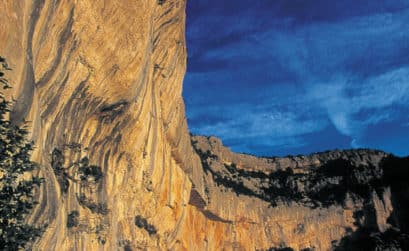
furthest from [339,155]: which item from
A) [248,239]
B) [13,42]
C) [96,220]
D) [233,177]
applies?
[13,42]

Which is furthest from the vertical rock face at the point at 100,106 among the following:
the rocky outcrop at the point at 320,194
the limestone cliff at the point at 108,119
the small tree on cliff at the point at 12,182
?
the rocky outcrop at the point at 320,194

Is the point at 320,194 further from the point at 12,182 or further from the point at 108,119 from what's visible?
the point at 12,182

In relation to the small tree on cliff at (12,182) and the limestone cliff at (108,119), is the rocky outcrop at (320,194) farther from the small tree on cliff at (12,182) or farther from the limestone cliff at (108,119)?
the small tree on cliff at (12,182)

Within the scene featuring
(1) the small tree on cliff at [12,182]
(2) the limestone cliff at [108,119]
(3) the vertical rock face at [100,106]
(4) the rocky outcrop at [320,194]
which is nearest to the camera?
(1) the small tree on cliff at [12,182]

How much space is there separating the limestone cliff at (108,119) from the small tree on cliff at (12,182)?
832 mm

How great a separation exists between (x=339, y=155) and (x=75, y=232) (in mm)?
70713

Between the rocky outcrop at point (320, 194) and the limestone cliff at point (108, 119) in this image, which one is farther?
the rocky outcrop at point (320, 194)

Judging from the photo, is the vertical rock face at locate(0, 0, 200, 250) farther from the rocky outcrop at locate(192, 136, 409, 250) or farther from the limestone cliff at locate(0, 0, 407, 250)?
the rocky outcrop at locate(192, 136, 409, 250)

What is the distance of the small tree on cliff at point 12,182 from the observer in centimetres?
950

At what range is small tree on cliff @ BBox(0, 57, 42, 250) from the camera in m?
9.50

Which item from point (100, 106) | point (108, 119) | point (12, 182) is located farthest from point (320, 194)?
point (12, 182)

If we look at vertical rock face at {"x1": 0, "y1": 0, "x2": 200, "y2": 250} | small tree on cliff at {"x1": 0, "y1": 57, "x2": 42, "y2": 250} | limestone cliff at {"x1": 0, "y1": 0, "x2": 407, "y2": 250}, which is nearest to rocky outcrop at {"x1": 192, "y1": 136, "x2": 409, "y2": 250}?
limestone cliff at {"x1": 0, "y1": 0, "x2": 407, "y2": 250}

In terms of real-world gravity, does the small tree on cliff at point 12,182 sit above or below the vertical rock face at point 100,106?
below

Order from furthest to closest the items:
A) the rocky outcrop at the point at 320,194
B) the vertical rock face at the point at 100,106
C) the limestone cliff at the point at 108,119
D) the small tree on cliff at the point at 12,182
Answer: the rocky outcrop at the point at 320,194 → the limestone cliff at the point at 108,119 → the vertical rock face at the point at 100,106 → the small tree on cliff at the point at 12,182
